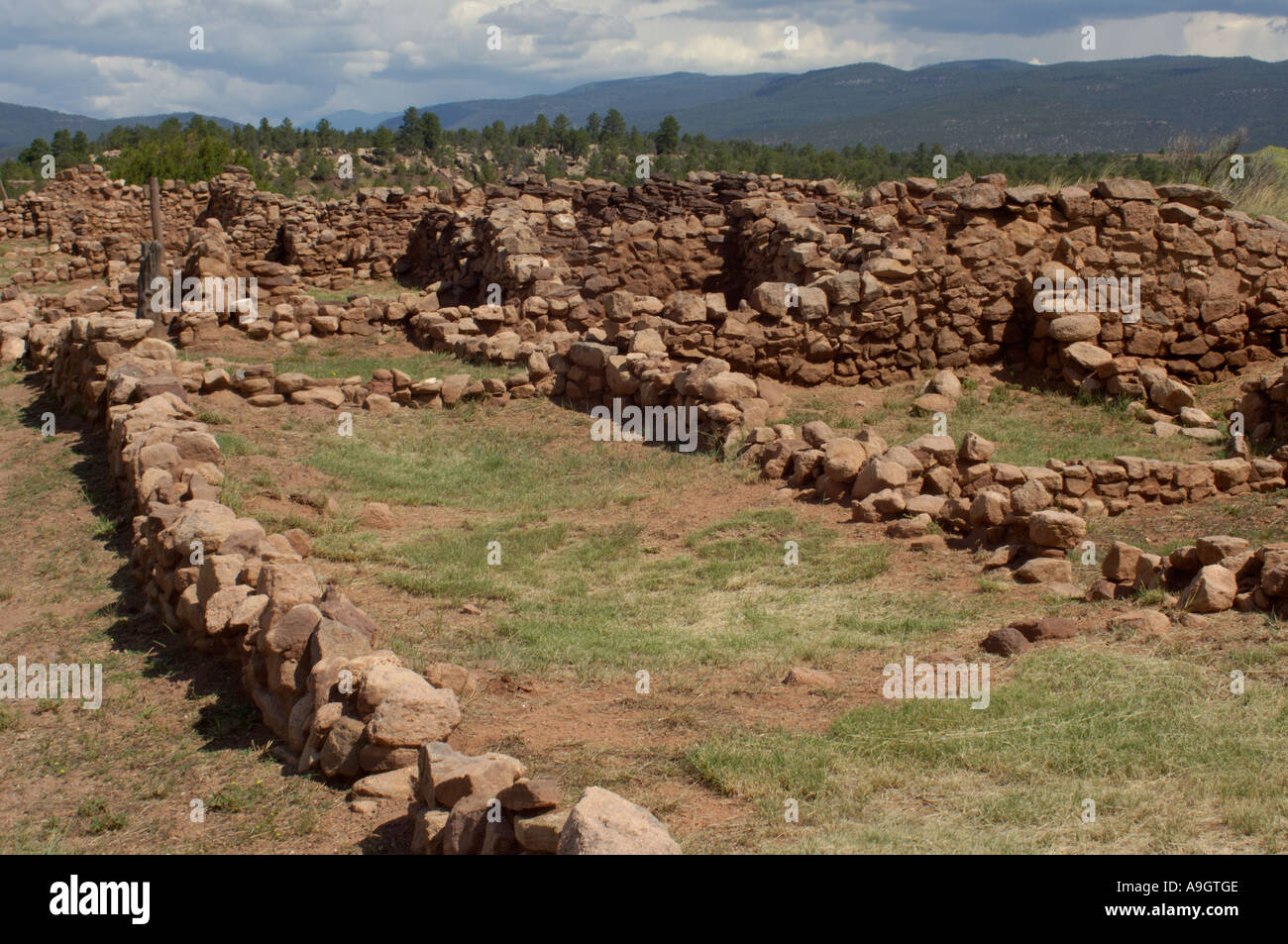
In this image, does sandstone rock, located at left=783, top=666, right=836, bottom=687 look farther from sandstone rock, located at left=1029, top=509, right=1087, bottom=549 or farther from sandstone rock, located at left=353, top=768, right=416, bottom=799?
sandstone rock, located at left=1029, top=509, right=1087, bottom=549

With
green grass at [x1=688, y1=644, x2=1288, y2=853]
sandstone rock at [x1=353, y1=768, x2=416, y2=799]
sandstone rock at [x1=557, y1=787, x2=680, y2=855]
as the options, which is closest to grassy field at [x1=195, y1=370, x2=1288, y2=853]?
green grass at [x1=688, y1=644, x2=1288, y2=853]

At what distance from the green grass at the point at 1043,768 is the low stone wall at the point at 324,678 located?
40.8 inches

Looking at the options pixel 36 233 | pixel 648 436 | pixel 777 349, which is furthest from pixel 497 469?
pixel 36 233

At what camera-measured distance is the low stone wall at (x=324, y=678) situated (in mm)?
4012

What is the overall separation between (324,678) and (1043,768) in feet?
11.4

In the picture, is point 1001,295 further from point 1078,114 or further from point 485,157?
point 1078,114

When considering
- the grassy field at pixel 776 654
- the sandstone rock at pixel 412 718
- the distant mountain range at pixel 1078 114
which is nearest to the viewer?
the grassy field at pixel 776 654

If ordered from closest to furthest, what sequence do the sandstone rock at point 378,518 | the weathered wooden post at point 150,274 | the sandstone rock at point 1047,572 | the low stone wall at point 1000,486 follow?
the sandstone rock at point 1047,572, the low stone wall at point 1000,486, the sandstone rock at point 378,518, the weathered wooden post at point 150,274

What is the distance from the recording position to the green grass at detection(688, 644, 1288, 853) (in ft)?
13.8

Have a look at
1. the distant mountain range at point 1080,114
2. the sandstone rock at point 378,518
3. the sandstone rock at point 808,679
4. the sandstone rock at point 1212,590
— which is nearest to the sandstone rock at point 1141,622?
the sandstone rock at point 1212,590

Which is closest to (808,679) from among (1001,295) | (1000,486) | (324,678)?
(324,678)

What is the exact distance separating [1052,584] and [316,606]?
15.7 feet

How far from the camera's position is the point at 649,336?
13.2 metres

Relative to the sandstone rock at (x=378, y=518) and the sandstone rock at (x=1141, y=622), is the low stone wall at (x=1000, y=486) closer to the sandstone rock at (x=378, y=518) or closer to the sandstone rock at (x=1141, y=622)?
the sandstone rock at (x=1141, y=622)
